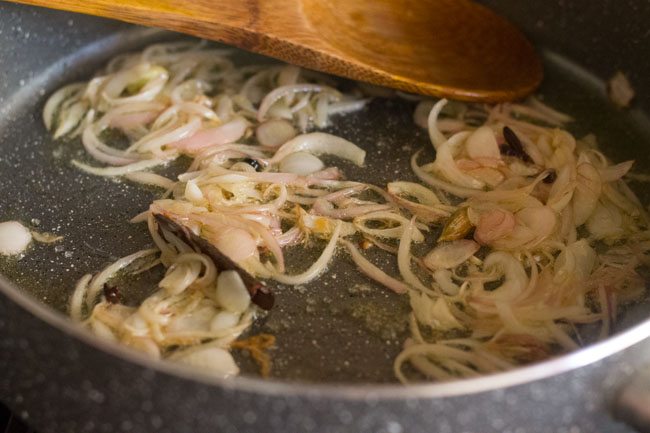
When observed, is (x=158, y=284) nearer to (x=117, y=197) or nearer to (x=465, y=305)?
(x=117, y=197)

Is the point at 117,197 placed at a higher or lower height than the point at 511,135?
lower

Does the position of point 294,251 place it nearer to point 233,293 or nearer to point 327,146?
point 233,293

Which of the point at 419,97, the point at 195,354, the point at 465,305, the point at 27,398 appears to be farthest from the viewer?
the point at 419,97

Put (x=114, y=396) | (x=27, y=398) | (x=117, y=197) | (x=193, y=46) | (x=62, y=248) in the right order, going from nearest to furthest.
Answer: (x=114, y=396)
(x=27, y=398)
(x=62, y=248)
(x=117, y=197)
(x=193, y=46)

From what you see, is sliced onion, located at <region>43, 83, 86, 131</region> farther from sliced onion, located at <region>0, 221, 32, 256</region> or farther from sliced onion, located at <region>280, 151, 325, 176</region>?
sliced onion, located at <region>280, 151, 325, 176</region>

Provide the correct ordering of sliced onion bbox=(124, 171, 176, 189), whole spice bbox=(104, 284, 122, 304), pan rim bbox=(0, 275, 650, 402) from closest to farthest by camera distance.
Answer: pan rim bbox=(0, 275, 650, 402) → whole spice bbox=(104, 284, 122, 304) → sliced onion bbox=(124, 171, 176, 189)

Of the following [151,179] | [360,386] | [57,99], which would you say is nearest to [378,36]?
[151,179]

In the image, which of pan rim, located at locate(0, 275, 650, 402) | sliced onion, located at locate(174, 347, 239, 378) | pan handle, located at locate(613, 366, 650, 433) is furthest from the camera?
sliced onion, located at locate(174, 347, 239, 378)

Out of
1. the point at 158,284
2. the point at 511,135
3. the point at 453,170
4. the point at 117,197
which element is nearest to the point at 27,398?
the point at 158,284

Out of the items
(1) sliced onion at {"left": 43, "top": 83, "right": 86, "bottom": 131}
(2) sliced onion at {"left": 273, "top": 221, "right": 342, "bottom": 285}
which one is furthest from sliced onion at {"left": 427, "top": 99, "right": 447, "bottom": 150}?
(1) sliced onion at {"left": 43, "top": 83, "right": 86, "bottom": 131}
